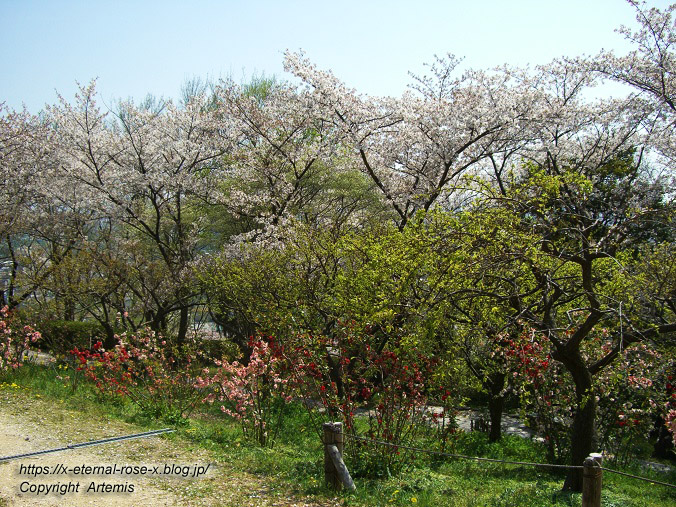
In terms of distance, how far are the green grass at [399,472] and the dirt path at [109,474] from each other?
31cm

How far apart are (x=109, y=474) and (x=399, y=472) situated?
297cm

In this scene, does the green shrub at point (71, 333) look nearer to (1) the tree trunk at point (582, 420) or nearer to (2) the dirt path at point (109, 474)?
(2) the dirt path at point (109, 474)

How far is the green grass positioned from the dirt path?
31cm

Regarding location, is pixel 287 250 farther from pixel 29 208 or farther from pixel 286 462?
pixel 29 208

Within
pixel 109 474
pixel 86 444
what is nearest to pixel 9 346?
pixel 86 444

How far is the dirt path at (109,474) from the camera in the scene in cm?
504

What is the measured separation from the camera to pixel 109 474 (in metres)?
5.60

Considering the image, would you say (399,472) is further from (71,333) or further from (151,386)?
(71,333)

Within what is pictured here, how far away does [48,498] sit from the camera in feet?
16.0

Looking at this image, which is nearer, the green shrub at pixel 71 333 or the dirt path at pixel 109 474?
the dirt path at pixel 109 474

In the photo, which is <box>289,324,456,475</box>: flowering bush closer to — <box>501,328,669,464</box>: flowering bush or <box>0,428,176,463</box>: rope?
<box>501,328,669,464</box>: flowering bush

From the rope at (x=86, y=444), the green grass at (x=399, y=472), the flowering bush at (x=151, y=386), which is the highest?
the flowering bush at (x=151, y=386)

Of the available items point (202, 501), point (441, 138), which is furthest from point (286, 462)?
point (441, 138)

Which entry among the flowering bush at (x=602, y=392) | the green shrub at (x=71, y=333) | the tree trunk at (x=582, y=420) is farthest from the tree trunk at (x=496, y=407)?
the green shrub at (x=71, y=333)
